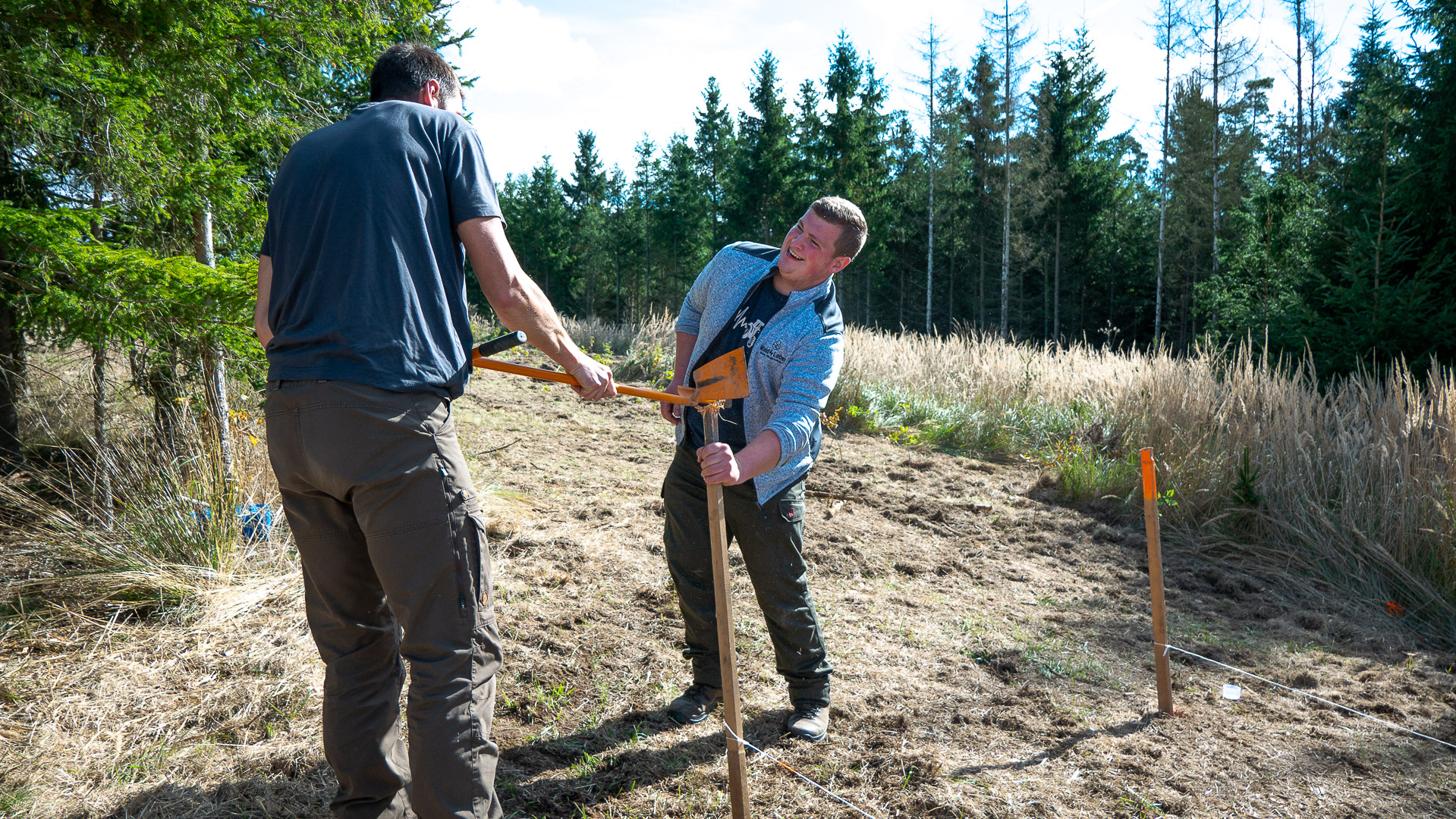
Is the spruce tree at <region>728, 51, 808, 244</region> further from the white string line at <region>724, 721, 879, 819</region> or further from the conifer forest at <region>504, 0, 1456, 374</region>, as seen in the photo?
the white string line at <region>724, 721, 879, 819</region>

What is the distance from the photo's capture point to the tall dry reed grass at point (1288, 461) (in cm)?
449

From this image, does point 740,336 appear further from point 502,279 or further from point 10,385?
point 10,385

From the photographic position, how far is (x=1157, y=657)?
3.12m

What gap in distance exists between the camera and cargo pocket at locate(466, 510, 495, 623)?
1.87 meters

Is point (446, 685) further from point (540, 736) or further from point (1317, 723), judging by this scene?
point (1317, 723)

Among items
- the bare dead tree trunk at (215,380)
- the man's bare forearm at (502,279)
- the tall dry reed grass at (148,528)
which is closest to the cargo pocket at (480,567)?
the man's bare forearm at (502,279)

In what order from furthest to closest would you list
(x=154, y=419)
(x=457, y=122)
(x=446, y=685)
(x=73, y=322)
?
1. (x=154, y=419)
2. (x=73, y=322)
3. (x=457, y=122)
4. (x=446, y=685)

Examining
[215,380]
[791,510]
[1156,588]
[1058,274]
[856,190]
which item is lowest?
[1156,588]

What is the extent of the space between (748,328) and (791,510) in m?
0.65

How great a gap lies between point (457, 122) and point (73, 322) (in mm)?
2812

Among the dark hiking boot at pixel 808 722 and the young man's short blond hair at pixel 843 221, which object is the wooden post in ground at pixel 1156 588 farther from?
the young man's short blond hair at pixel 843 221

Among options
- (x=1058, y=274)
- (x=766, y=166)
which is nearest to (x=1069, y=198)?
(x=1058, y=274)

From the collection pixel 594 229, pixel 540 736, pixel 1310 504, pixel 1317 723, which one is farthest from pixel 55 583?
pixel 594 229

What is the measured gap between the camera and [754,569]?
9.20 ft
